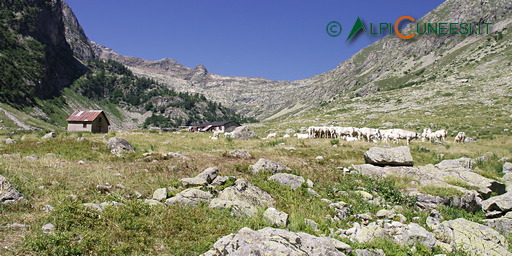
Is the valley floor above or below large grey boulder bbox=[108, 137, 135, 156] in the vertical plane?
below

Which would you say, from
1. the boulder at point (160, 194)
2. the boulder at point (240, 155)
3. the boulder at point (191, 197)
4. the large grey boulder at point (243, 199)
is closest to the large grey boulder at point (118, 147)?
the boulder at point (240, 155)

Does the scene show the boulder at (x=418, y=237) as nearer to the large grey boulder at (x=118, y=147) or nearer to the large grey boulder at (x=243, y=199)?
the large grey boulder at (x=243, y=199)

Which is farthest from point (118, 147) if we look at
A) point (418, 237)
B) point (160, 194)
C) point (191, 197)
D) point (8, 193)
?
point (418, 237)

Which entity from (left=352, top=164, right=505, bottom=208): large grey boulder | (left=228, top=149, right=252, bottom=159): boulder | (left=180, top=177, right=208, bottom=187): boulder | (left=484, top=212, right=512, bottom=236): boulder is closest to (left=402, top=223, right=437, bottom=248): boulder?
(left=484, top=212, right=512, bottom=236): boulder

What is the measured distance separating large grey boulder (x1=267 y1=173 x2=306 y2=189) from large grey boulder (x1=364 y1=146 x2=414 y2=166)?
660 cm

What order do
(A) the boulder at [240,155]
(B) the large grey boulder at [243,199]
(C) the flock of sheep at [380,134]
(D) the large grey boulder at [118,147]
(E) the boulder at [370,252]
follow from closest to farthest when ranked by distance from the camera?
(E) the boulder at [370,252], (B) the large grey boulder at [243,199], (D) the large grey boulder at [118,147], (A) the boulder at [240,155], (C) the flock of sheep at [380,134]

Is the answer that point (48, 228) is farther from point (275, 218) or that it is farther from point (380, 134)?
point (380, 134)

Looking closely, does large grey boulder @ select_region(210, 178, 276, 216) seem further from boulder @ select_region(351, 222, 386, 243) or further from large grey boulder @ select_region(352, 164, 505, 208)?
large grey boulder @ select_region(352, 164, 505, 208)

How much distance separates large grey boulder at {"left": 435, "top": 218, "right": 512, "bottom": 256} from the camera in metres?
9.15

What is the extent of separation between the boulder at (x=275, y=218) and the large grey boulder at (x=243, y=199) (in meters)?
0.60

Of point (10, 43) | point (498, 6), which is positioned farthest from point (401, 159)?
point (498, 6)

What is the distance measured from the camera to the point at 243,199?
36.5ft

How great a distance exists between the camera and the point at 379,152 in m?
18.7

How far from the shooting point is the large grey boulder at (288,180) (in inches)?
553
